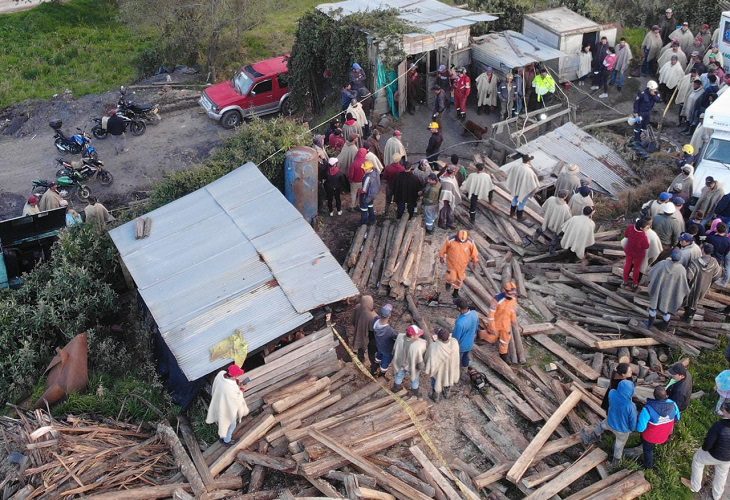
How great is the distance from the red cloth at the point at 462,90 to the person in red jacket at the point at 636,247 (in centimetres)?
882

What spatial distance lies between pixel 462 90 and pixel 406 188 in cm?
651

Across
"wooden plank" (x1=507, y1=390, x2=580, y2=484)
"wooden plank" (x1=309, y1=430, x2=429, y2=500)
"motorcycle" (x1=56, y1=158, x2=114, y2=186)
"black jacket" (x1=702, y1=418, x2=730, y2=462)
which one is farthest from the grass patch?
"black jacket" (x1=702, y1=418, x2=730, y2=462)

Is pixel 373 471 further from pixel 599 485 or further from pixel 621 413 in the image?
pixel 621 413

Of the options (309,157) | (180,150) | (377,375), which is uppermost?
(309,157)

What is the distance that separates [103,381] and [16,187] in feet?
36.8

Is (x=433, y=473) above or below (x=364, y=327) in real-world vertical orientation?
below

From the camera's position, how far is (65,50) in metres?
28.9

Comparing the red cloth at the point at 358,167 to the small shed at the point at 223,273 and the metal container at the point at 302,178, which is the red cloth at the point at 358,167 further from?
the small shed at the point at 223,273

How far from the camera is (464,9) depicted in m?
23.0

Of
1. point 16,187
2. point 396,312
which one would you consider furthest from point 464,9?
point 16,187

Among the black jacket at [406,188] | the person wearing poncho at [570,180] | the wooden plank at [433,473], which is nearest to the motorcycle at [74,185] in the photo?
the black jacket at [406,188]

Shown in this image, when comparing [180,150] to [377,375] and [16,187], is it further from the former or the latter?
[377,375]

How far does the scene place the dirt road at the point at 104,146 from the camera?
69.4 feet

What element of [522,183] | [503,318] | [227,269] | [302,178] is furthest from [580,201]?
[227,269]
